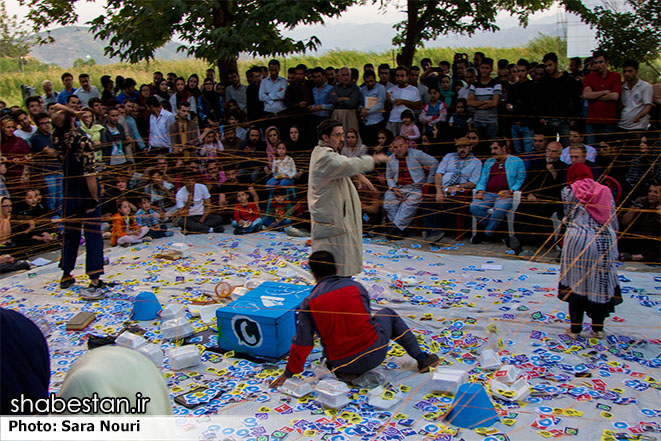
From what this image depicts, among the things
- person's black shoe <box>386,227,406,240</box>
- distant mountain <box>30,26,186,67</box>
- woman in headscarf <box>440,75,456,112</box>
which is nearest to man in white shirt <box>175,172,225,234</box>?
person's black shoe <box>386,227,406,240</box>

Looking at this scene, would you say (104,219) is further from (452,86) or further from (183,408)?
(452,86)

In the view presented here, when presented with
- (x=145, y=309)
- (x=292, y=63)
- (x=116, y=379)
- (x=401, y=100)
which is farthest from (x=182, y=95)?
(x=292, y=63)

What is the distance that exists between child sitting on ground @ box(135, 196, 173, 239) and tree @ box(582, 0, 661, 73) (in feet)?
22.8

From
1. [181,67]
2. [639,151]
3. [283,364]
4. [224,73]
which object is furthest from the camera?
[181,67]

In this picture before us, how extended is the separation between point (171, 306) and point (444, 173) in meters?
3.99

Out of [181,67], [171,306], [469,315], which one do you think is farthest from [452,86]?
[181,67]

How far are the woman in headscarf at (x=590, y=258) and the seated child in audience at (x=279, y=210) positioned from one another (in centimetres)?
437

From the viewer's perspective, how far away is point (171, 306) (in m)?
5.26

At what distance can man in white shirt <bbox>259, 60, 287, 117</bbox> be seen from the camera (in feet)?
29.5

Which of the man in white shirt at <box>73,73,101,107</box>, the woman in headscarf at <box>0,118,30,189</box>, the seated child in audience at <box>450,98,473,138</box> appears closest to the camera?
the woman in headscarf at <box>0,118,30,189</box>

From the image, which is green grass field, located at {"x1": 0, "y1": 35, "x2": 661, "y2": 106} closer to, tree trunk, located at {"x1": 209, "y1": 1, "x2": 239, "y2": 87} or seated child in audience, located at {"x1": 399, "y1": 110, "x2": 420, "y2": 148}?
tree trunk, located at {"x1": 209, "y1": 1, "x2": 239, "y2": 87}

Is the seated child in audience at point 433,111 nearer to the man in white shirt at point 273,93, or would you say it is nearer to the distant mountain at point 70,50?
the man in white shirt at point 273,93

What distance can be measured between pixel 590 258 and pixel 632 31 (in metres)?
5.37

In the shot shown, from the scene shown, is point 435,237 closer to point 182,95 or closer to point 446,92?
point 446,92
